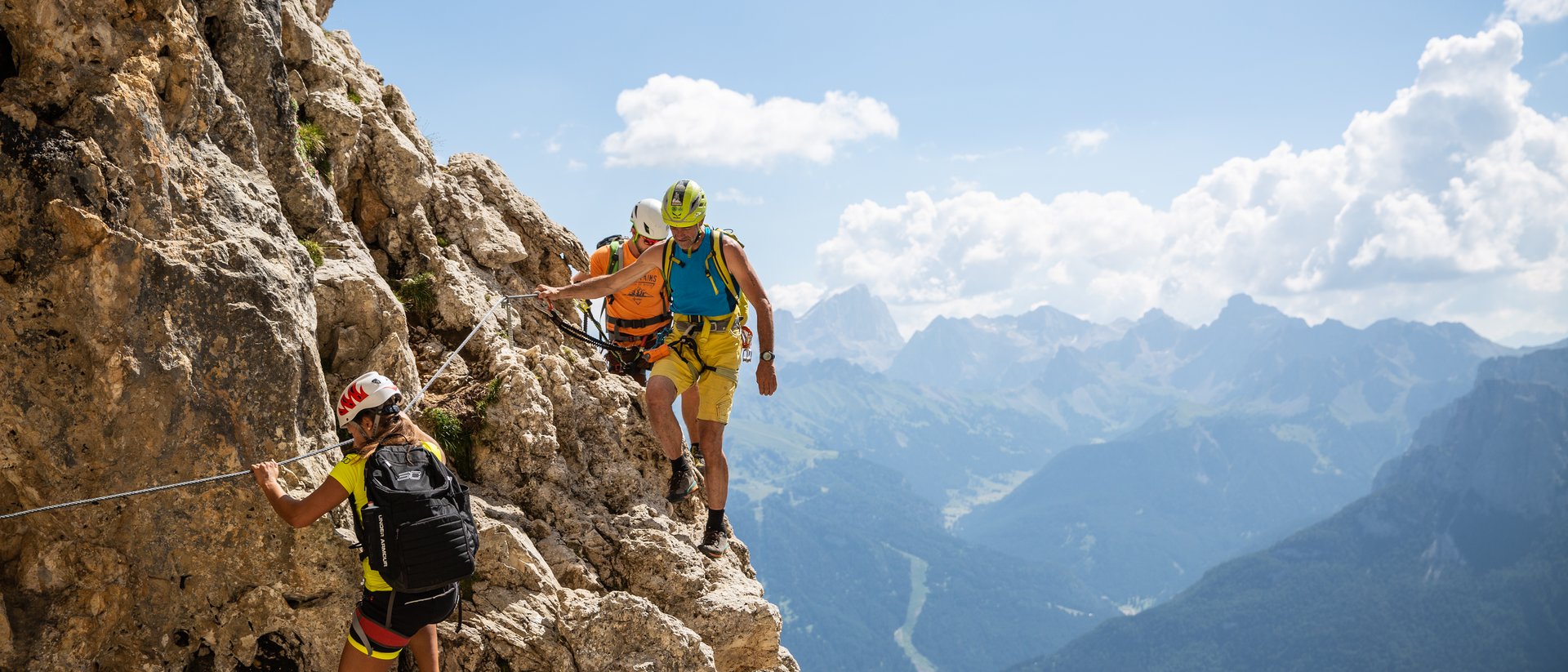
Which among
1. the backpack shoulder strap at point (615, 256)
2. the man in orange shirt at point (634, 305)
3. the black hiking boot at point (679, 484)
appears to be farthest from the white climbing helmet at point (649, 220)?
the black hiking boot at point (679, 484)

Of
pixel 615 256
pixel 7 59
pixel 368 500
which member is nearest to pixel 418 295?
pixel 615 256

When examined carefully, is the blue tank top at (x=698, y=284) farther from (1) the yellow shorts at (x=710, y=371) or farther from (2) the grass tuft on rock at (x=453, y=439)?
(2) the grass tuft on rock at (x=453, y=439)

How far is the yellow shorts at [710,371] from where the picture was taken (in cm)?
1174

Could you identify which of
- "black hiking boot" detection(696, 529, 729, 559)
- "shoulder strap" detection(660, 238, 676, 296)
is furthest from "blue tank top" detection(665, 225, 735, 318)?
"black hiking boot" detection(696, 529, 729, 559)

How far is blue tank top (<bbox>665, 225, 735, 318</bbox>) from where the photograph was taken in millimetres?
11383

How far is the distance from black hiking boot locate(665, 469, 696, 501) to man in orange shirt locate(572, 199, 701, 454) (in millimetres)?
1371

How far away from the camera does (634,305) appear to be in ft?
48.8

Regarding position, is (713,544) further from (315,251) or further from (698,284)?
(315,251)

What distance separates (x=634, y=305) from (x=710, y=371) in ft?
11.3

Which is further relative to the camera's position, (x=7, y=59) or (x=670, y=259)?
(x=670, y=259)

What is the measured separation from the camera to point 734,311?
38.3 ft

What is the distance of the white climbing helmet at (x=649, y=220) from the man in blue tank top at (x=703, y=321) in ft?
6.25

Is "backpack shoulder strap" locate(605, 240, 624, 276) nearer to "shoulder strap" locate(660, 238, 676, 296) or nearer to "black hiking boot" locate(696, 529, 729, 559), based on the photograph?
"shoulder strap" locate(660, 238, 676, 296)

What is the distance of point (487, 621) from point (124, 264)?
430 cm
